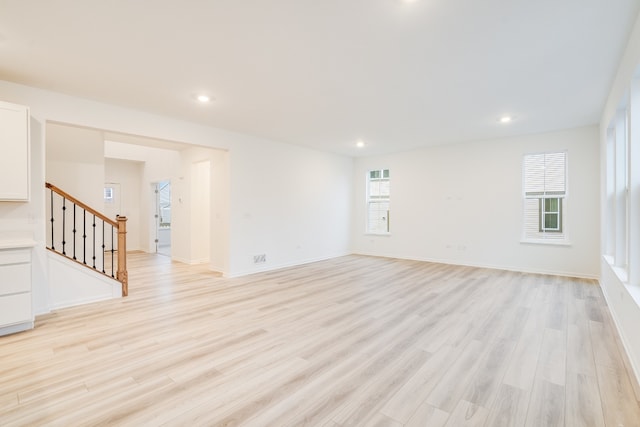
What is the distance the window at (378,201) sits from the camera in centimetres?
808

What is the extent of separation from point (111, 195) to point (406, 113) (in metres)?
8.57

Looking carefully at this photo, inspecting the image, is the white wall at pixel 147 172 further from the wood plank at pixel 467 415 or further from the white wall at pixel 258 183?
the wood plank at pixel 467 415

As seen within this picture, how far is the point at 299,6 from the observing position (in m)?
2.18

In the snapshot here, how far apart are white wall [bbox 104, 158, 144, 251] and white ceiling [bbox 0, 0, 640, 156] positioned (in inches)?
225

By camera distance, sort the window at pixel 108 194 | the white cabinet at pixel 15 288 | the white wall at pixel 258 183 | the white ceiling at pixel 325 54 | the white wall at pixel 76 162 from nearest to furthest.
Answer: the white ceiling at pixel 325 54 → the white cabinet at pixel 15 288 → the white wall at pixel 258 183 → the white wall at pixel 76 162 → the window at pixel 108 194

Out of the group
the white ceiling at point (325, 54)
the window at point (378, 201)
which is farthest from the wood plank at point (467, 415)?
the window at point (378, 201)

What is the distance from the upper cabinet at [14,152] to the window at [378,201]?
6817 millimetres

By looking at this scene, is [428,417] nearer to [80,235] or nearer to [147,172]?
[80,235]

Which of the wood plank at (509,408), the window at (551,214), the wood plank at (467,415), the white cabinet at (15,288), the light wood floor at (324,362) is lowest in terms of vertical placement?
the wood plank at (509,408)

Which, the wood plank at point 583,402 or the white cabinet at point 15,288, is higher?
the white cabinet at point 15,288

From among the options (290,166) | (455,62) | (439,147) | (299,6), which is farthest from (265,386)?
(439,147)

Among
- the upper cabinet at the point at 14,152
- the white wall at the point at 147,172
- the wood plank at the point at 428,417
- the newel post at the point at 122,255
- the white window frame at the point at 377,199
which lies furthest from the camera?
the white wall at the point at 147,172

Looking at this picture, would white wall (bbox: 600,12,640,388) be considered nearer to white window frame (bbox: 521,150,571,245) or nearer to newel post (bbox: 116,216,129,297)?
white window frame (bbox: 521,150,571,245)

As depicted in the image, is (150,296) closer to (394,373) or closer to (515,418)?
(394,373)
